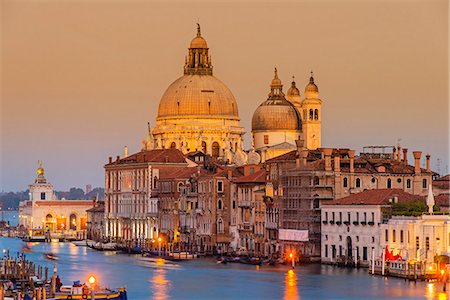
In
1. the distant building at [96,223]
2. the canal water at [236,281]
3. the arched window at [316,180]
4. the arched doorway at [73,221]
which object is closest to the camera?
the canal water at [236,281]

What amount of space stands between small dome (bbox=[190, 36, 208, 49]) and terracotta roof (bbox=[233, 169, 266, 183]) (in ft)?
99.2

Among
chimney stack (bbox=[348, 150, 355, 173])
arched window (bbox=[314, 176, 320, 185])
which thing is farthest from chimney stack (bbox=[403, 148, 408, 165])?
arched window (bbox=[314, 176, 320, 185])

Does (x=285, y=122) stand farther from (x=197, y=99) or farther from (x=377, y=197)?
(x=377, y=197)

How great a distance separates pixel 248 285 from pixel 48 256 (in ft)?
72.3

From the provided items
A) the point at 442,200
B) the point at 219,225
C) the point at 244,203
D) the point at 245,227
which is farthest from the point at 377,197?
the point at 219,225

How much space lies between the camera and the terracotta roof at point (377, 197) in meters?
62.3

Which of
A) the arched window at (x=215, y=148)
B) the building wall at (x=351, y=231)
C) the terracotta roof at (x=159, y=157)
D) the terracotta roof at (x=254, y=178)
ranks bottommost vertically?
the building wall at (x=351, y=231)

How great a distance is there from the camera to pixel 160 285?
58438 mm

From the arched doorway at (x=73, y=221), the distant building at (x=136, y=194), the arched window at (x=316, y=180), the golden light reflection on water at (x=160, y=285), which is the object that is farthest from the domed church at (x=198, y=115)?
the golden light reflection on water at (x=160, y=285)

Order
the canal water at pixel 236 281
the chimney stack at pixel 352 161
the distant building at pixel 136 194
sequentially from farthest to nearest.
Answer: the distant building at pixel 136 194, the chimney stack at pixel 352 161, the canal water at pixel 236 281

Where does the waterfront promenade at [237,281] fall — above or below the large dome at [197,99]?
below

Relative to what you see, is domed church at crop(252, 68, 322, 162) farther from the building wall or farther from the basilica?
the building wall

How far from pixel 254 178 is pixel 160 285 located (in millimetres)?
17368

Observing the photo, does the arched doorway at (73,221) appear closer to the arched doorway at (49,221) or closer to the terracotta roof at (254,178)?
the arched doorway at (49,221)
